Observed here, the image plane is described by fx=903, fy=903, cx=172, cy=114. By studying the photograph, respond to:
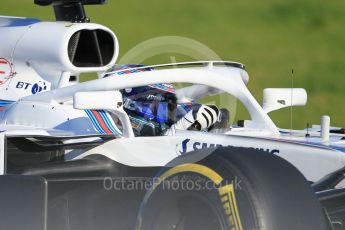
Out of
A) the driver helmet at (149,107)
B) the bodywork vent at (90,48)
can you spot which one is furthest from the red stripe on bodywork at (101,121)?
the bodywork vent at (90,48)

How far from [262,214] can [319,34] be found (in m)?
19.8

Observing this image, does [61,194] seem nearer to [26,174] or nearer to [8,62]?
[26,174]

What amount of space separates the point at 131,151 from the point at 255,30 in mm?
18280

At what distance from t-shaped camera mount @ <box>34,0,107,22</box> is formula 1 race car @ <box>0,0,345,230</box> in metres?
0.01

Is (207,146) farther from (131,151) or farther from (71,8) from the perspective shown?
(71,8)

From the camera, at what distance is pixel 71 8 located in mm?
9219

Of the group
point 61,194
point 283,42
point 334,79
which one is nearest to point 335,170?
point 61,194

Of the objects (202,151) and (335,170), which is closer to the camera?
(202,151)

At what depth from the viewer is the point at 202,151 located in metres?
5.58

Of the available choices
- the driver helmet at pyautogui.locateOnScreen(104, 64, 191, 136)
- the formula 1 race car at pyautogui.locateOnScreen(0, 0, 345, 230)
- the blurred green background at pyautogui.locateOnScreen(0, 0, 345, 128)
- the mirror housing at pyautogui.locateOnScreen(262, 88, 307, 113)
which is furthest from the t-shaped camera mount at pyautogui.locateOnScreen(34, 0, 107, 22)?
the blurred green background at pyautogui.locateOnScreen(0, 0, 345, 128)

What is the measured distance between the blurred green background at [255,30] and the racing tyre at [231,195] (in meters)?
15.4

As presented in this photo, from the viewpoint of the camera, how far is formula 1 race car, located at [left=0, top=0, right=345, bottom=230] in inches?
205

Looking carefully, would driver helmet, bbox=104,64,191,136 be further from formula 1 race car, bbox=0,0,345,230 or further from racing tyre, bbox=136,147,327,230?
racing tyre, bbox=136,147,327,230

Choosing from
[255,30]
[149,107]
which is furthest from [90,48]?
[255,30]
